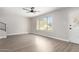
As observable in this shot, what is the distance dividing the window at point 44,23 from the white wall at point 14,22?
0.25 meters

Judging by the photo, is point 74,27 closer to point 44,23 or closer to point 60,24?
point 60,24

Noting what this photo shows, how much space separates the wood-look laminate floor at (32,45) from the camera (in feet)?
5.59

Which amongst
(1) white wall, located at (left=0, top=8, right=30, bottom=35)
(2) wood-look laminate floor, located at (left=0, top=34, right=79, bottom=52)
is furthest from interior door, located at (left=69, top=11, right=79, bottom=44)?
(1) white wall, located at (left=0, top=8, right=30, bottom=35)

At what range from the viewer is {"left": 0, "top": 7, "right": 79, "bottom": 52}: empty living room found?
169 centimetres

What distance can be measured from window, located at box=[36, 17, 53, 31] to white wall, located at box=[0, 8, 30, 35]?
0.25 meters

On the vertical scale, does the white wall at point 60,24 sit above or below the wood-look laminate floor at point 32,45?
above

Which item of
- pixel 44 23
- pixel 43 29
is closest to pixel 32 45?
pixel 43 29

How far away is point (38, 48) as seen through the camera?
5.70ft

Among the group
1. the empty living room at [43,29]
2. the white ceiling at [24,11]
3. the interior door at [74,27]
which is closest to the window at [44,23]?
the empty living room at [43,29]

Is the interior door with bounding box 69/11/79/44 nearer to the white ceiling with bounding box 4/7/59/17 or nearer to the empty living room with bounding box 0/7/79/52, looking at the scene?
the empty living room with bounding box 0/7/79/52

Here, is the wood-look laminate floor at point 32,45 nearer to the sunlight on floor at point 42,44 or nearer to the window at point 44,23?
the sunlight on floor at point 42,44

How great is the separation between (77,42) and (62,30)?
1.24 ft

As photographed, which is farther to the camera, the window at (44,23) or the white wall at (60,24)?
the window at (44,23)
